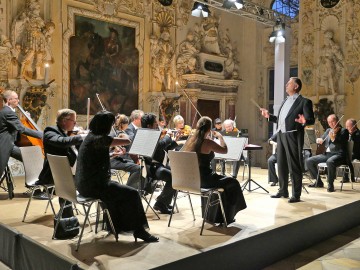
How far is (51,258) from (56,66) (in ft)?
22.2

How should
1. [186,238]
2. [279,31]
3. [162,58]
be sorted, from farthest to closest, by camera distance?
[162,58] → [279,31] → [186,238]

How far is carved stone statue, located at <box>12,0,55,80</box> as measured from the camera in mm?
8203

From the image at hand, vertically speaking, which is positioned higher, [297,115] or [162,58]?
[162,58]

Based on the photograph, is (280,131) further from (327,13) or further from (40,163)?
(327,13)

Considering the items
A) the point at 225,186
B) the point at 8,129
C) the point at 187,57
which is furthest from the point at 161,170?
the point at 187,57

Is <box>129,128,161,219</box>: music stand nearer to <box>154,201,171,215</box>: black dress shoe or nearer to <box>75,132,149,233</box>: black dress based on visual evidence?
<box>154,201,171,215</box>: black dress shoe

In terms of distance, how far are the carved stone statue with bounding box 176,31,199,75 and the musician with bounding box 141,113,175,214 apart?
669cm

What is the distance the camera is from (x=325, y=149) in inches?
286

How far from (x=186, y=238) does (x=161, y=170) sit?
1.13m

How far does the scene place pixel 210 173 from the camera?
4.00 m

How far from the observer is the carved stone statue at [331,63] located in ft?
33.2

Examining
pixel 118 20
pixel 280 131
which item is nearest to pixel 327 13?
pixel 118 20

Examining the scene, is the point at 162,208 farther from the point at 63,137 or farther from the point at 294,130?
the point at 294,130

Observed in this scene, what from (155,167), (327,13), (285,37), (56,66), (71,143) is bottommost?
(155,167)
